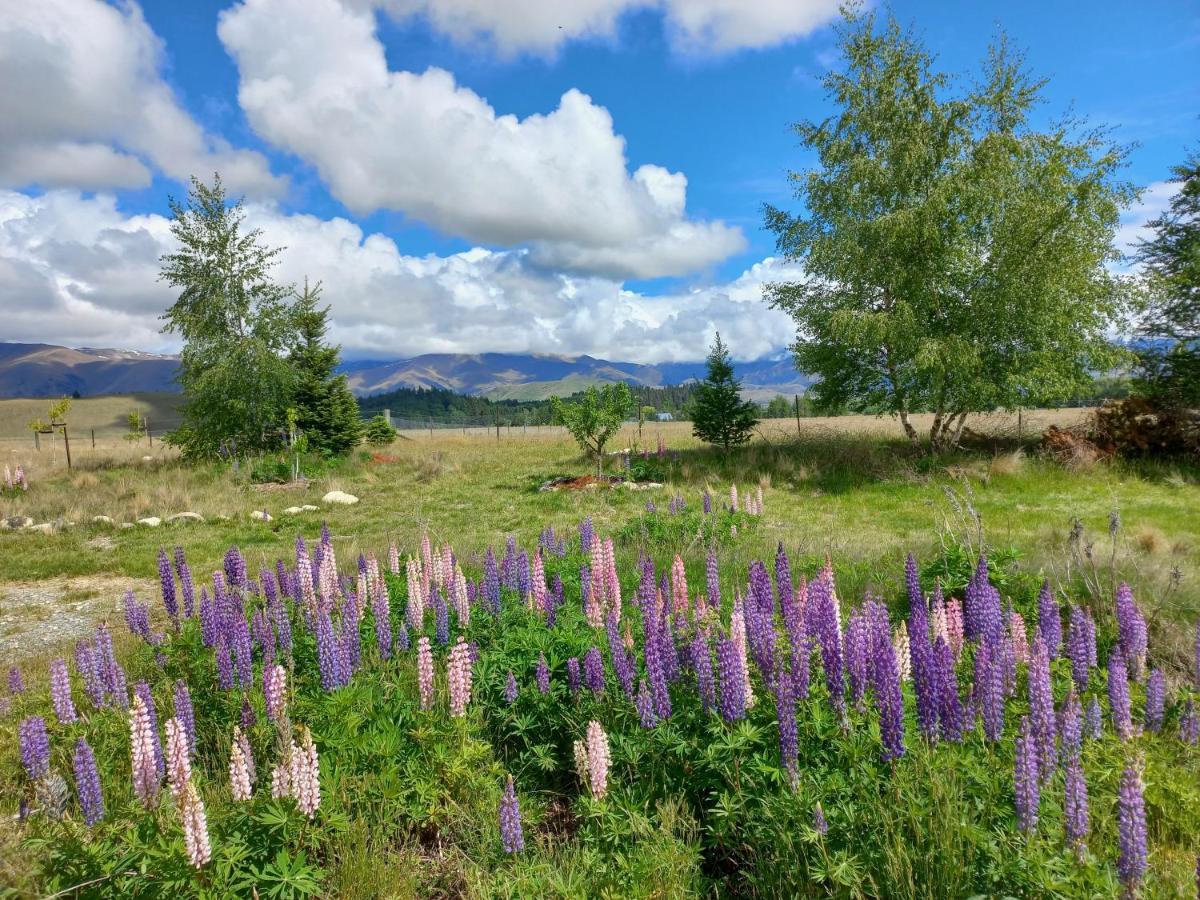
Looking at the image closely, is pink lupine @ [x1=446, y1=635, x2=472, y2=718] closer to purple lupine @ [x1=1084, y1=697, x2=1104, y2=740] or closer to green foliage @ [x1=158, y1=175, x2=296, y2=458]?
purple lupine @ [x1=1084, y1=697, x2=1104, y2=740]

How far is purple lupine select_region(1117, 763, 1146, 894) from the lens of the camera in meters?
2.30

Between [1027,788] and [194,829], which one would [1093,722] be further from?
[194,829]

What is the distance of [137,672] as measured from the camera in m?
5.77

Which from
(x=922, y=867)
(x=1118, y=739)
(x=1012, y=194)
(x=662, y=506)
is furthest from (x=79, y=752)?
(x=1012, y=194)

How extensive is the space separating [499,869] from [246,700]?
2139mm

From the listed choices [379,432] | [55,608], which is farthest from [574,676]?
[379,432]

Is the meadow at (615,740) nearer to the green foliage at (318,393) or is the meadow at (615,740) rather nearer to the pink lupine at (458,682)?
the pink lupine at (458,682)

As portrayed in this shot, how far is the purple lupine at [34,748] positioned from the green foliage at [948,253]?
1716 centimetres

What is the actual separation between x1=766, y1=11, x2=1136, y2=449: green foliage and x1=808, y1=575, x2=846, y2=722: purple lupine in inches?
548

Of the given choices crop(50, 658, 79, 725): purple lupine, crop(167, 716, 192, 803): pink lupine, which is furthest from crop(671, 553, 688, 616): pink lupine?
crop(50, 658, 79, 725): purple lupine

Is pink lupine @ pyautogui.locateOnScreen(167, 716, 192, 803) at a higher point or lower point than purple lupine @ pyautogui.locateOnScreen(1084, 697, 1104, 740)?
higher

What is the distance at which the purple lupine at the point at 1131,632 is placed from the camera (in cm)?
446

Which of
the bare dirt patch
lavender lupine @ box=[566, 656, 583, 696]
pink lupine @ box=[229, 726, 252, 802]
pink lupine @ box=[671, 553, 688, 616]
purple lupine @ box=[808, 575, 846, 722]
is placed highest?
purple lupine @ box=[808, 575, 846, 722]

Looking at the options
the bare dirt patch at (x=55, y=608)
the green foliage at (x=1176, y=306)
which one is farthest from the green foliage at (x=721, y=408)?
the bare dirt patch at (x=55, y=608)
